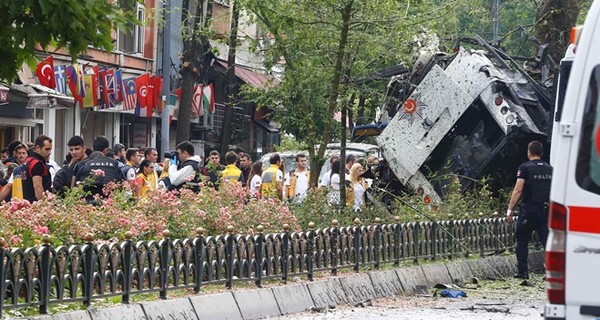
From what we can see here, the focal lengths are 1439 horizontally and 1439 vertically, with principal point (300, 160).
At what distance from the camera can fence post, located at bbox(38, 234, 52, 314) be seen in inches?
416

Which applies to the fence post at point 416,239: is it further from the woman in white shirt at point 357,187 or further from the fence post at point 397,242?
the woman in white shirt at point 357,187

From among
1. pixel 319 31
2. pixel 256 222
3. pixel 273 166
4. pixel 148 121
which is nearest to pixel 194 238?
pixel 256 222

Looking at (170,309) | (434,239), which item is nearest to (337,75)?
(434,239)

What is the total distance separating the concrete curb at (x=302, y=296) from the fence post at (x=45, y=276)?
16 centimetres

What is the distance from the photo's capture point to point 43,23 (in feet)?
28.4

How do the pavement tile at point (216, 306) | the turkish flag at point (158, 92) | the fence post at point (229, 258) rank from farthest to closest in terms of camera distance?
the turkish flag at point (158, 92) → the fence post at point (229, 258) → the pavement tile at point (216, 306)

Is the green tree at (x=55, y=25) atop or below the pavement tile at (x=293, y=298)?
atop

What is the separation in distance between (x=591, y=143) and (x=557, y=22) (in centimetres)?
1764

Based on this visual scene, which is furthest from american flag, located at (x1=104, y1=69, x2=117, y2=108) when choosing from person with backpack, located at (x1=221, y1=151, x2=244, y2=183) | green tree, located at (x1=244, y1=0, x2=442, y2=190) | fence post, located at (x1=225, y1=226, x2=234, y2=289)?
fence post, located at (x1=225, y1=226, x2=234, y2=289)

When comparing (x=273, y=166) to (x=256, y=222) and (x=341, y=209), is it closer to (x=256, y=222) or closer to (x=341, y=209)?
(x=341, y=209)

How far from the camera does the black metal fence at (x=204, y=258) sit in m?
10.6

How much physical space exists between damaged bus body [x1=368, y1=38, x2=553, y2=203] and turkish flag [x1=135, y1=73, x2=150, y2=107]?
600 inches

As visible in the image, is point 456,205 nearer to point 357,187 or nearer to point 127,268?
point 357,187

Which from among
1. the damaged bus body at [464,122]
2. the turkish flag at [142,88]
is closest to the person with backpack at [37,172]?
the damaged bus body at [464,122]
